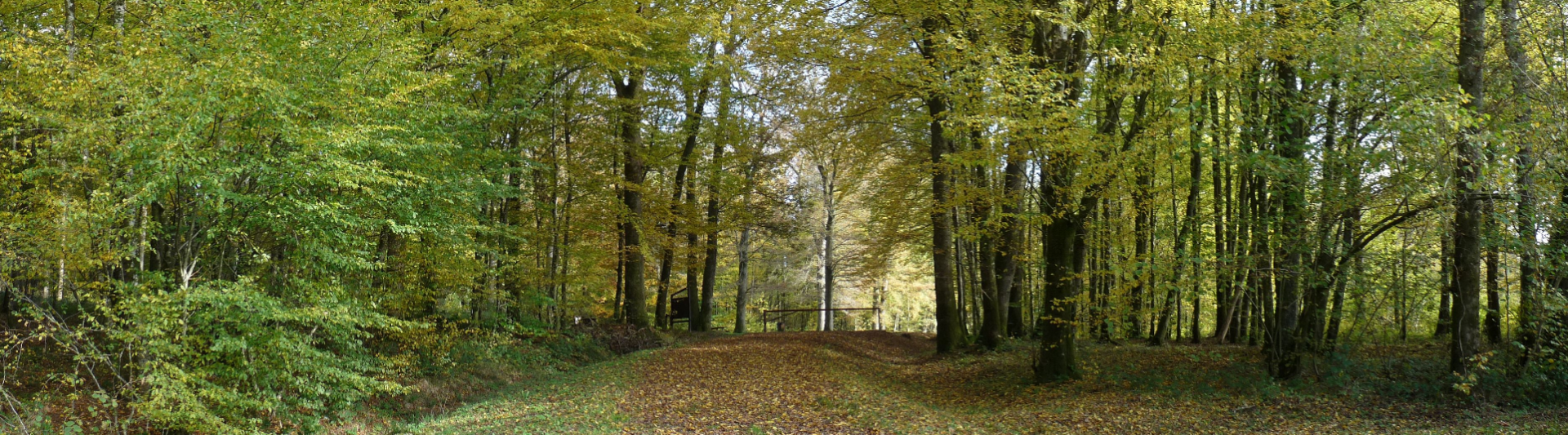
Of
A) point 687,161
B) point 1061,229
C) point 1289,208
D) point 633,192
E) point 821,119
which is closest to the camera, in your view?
point 1289,208

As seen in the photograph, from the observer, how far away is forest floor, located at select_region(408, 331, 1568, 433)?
7449 mm

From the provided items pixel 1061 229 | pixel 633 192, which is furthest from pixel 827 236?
pixel 1061 229

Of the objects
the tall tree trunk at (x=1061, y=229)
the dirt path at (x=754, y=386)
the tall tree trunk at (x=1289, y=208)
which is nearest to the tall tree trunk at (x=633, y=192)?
the dirt path at (x=754, y=386)

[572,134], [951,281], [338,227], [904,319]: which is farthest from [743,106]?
[904,319]

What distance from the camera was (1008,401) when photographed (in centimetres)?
967

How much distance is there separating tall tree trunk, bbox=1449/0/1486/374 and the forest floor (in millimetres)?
418

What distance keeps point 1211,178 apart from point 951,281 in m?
4.77

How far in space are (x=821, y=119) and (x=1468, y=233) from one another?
29.4 feet

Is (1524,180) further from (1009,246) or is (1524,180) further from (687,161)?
(687,161)

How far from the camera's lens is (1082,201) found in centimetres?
963

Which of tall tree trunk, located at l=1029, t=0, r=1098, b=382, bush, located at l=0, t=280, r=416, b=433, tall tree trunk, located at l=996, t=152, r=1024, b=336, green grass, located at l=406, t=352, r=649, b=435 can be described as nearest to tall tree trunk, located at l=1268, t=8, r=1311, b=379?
tall tree trunk, located at l=1029, t=0, r=1098, b=382

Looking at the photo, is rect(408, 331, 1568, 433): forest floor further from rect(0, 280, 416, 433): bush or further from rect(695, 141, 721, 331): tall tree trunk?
rect(695, 141, 721, 331): tall tree trunk

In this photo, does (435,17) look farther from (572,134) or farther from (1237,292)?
(1237,292)

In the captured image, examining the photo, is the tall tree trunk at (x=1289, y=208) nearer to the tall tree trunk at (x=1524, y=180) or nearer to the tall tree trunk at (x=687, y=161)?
the tall tree trunk at (x=1524, y=180)
